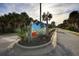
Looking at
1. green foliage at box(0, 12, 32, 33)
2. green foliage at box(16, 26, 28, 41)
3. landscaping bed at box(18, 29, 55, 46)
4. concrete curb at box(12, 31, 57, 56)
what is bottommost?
concrete curb at box(12, 31, 57, 56)

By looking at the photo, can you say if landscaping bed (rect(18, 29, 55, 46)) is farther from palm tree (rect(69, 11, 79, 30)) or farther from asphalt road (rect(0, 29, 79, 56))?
palm tree (rect(69, 11, 79, 30))

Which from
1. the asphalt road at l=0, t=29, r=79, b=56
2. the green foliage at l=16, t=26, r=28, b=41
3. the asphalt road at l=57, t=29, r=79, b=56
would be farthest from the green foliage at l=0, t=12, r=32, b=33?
the asphalt road at l=57, t=29, r=79, b=56

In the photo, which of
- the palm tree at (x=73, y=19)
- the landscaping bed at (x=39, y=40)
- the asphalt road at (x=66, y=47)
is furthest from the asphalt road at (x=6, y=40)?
the palm tree at (x=73, y=19)

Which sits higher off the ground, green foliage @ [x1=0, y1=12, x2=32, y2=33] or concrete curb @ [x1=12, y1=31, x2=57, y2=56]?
green foliage @ [x1=0, y1=12, x2=32, y2=33]

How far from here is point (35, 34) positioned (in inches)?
78.5

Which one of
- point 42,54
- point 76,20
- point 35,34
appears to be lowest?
point 42,54

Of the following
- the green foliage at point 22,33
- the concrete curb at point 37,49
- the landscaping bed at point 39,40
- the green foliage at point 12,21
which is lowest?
the concrete curb at point 37,49

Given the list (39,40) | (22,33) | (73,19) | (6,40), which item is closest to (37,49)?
(39,40)

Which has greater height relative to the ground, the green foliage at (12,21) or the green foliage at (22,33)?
the green foliage at (12,21)

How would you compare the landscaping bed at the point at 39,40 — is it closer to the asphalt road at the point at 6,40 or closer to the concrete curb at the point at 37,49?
the concrete curb at the point at 37,49

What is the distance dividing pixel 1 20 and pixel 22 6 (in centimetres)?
31

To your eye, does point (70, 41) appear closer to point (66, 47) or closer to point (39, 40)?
point (66, 47)

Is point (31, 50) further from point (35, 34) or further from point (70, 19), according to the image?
point (70, 19)

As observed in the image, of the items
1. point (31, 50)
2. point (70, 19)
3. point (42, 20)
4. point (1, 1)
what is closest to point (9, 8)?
point (1, 1)
